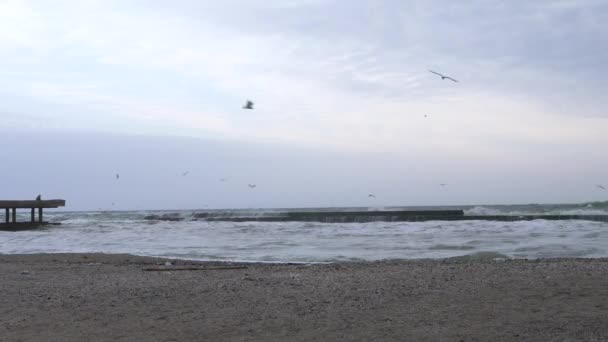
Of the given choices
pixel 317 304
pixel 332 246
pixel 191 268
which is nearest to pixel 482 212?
pixel 332 246

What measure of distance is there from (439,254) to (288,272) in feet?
17.4

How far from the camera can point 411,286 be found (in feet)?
25.3

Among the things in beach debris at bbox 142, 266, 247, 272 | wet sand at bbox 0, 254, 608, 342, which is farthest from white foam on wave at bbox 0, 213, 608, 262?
wet sand at bbox 0, 254, 608, 342

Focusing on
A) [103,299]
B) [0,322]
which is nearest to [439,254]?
[103,299]

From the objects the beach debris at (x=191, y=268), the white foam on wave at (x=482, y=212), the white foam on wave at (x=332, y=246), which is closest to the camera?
the beach debris at (x=191, y=268)

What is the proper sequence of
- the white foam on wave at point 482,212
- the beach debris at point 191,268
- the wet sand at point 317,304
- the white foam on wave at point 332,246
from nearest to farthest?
the wet sand at point 317,304, the beach debris at point 191,268, the white foam on wave at point 332,246, the white foam on wave at point 482,212

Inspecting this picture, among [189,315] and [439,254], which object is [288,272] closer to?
[189,315]

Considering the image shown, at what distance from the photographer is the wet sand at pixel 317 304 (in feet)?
17.7

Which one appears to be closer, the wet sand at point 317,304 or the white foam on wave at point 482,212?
the wet sand at point 317,304

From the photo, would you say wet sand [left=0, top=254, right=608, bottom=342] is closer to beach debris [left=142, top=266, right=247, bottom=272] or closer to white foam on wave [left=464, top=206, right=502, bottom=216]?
beach debris [left=142, top=266, right=247, bottom=272]

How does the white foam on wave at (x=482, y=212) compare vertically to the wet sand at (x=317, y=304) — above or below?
above

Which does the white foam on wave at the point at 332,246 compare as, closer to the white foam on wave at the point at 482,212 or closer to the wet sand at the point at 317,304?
the wet sand at the point at 317,304

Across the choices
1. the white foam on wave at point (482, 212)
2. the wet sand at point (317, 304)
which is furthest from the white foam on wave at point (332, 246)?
the white foam on wave at point (482, 212)

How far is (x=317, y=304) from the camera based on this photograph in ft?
22.1
